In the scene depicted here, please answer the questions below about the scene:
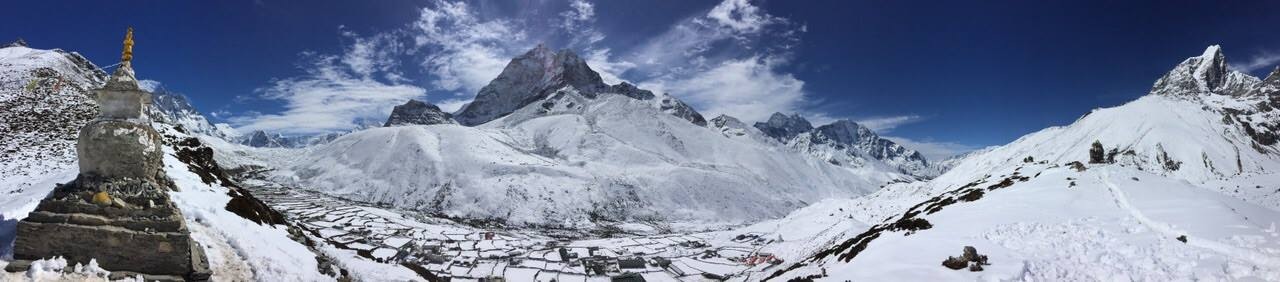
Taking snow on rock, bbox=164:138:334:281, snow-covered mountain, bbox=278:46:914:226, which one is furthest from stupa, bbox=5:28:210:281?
snow-covered mountain, bbox=278:46:914:226

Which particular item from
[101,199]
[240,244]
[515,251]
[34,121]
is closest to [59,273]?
[101,199]

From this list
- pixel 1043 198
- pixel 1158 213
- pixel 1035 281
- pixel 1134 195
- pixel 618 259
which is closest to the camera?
pixel 1035 281

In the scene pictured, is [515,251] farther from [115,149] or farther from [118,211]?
[118,211]

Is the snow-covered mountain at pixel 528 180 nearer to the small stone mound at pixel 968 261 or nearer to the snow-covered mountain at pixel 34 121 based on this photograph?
the snow-covered mountain at pixel 34 121

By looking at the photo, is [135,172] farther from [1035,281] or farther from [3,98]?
[3,98]

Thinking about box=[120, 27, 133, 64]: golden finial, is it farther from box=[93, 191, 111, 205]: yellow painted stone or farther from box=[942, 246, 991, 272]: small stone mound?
box=[942, 246, 991, 272]: small stone mound

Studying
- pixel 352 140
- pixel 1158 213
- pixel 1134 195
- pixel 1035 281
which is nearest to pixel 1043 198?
pixel 1134 195
